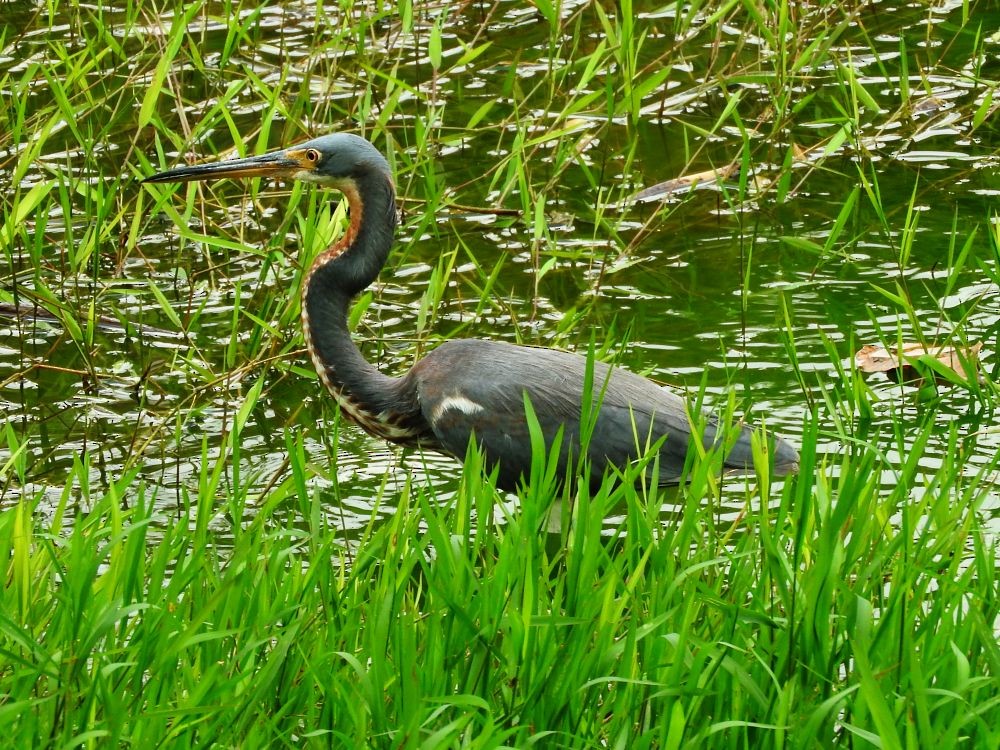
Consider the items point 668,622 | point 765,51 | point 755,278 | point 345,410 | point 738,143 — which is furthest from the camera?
point 765,51

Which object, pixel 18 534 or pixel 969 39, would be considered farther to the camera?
pixel 969 39

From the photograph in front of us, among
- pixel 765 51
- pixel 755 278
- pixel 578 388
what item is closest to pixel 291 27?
pixel 765 51

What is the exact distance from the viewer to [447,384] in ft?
17.4

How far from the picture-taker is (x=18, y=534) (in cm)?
365

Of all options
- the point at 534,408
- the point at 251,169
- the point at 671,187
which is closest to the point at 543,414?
the point at 534,408

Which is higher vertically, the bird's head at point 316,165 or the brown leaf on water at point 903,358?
the bird's head at point 316,165

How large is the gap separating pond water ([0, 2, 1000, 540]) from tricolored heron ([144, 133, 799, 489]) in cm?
19

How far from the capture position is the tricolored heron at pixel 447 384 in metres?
5.23

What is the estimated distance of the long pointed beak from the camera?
5754 millimetres

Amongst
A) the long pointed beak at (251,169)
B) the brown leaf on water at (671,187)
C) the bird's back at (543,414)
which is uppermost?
the long pointed beak at (251,169)

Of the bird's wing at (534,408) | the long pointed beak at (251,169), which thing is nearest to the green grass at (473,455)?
the long pointed beak at (251,169)

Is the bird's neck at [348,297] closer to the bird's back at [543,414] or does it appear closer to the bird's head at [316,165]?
the bird's head at [316,165]

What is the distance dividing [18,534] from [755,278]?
13.6 ft

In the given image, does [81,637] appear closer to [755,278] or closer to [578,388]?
[578,388]
